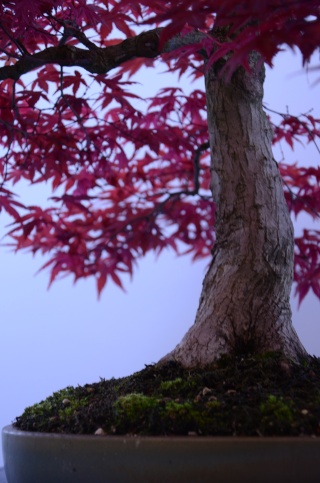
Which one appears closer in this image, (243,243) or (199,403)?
(199,403)

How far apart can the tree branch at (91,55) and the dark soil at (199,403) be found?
0.57m

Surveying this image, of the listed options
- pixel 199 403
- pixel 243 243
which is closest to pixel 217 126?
pixel 243 243

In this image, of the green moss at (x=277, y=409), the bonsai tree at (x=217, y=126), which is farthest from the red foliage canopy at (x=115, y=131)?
the green moss at (x=277, y=409)

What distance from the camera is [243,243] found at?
118 cm

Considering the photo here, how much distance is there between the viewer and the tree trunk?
112 centimetres

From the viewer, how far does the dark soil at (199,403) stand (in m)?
0.83

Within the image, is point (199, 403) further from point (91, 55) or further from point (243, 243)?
point (91, 55)

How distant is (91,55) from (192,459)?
747 mm

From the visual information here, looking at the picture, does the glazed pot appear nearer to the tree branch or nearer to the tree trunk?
the tree trunk

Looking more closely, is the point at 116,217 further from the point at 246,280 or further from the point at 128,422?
the point at 128,422

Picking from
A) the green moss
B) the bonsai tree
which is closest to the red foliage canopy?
the bonsai tree

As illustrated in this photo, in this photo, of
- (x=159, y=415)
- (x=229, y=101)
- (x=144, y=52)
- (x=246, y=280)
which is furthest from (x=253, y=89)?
(x=159, y=415)

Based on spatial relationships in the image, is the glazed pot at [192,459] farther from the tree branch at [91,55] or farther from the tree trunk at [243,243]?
the tree branch at [91,55]

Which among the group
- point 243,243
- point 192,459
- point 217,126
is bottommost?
point 192,459
